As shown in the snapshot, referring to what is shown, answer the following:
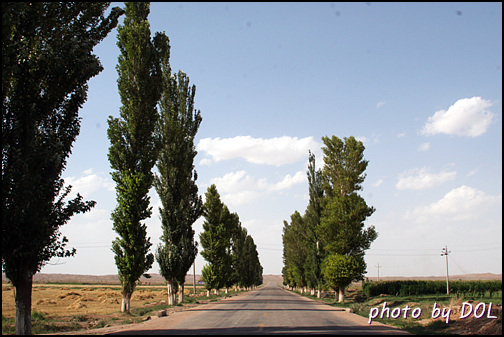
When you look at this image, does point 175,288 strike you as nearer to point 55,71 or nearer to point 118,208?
point 118,208

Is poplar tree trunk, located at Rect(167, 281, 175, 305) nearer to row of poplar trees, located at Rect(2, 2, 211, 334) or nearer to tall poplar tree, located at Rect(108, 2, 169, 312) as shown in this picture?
tall poplar tree, located at Rect(108, 2, 169, 312)

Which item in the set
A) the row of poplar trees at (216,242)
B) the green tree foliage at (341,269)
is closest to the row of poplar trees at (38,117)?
the green tree foliage at (341,269)

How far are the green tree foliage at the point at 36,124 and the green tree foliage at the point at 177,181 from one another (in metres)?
17.6

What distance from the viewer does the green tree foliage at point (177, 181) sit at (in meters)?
32.8

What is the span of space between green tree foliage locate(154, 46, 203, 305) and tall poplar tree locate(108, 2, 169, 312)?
291 inches

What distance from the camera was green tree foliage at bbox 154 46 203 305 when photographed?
32.8 metres

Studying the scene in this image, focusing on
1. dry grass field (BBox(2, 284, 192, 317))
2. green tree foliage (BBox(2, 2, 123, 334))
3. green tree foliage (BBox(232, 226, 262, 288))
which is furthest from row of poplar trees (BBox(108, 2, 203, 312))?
green tree foliage (BBox(232, 226, 262, 288))

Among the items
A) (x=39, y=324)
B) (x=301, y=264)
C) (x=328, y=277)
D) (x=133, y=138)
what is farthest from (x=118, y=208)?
(x=301, y=264)

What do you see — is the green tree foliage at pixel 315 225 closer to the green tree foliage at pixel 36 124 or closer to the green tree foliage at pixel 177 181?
the green tree foliage at pixel 177 181

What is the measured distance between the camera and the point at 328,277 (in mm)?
38219

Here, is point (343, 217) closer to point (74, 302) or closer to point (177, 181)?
point (177, 181)

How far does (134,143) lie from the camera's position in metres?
25.9

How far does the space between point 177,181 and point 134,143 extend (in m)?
9.30

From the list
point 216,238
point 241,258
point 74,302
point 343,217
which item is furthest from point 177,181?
point 241,258
